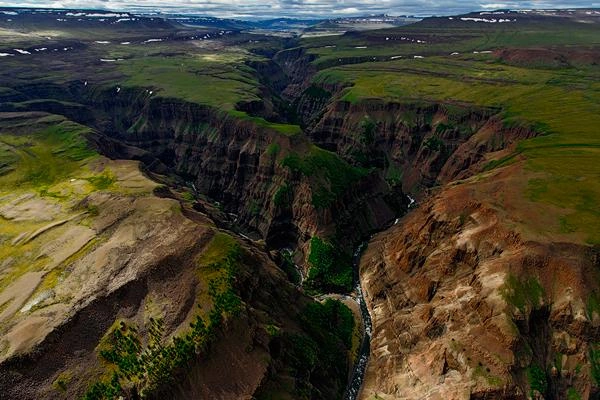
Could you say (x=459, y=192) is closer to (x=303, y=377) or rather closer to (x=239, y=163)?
(x=303, y=377)

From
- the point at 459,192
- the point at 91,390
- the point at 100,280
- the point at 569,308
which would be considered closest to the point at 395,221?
the point at 459,192

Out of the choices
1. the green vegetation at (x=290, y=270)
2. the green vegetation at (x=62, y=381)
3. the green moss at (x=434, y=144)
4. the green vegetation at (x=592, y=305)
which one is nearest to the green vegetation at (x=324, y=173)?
the green vegetation at (x=290, y=270)

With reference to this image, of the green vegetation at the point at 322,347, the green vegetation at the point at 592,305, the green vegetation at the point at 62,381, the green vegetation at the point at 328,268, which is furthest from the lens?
the green vegetation at the point at 328,268

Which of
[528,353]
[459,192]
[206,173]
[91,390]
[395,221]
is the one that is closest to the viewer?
[91,390]

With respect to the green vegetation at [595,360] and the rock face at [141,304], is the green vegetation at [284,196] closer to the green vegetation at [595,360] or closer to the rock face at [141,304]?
the rock face at [141,304]

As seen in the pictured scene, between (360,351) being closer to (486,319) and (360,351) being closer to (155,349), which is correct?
(486,319)

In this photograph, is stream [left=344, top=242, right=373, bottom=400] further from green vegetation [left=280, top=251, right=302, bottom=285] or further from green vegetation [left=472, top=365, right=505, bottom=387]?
green vegetation [left=472, top=365, right=505, bottom=387]

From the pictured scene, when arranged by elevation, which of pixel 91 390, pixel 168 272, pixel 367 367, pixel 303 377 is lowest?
pixel 367 367
